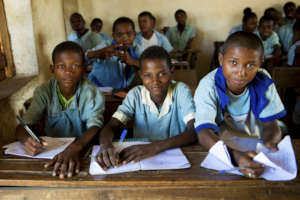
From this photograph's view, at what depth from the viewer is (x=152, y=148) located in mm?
1158

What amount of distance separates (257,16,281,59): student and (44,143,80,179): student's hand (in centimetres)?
422

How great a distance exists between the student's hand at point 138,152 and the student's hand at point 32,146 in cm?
32

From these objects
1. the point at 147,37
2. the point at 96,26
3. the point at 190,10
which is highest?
the point at 190,10

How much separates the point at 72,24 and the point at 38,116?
3011mm

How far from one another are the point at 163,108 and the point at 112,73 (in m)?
1.31

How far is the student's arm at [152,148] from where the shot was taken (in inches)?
43.2

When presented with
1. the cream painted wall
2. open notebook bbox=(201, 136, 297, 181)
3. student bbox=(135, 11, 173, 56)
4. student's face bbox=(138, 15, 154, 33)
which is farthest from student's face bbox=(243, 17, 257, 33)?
open notebook bbox=(201, 136, 297, 181)

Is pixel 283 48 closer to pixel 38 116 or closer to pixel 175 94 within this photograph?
pixel 175 94

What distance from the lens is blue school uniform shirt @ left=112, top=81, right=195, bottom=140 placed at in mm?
1549

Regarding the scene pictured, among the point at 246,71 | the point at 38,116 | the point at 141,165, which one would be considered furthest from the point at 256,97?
the point at 38,116

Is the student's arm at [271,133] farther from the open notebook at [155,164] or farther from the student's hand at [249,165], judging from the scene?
the open notebook at [155,164]

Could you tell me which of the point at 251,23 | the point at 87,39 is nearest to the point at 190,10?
the point at 251,23

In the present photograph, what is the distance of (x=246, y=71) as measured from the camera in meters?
1.20

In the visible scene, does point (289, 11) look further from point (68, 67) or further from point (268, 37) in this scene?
point (68, 67)
